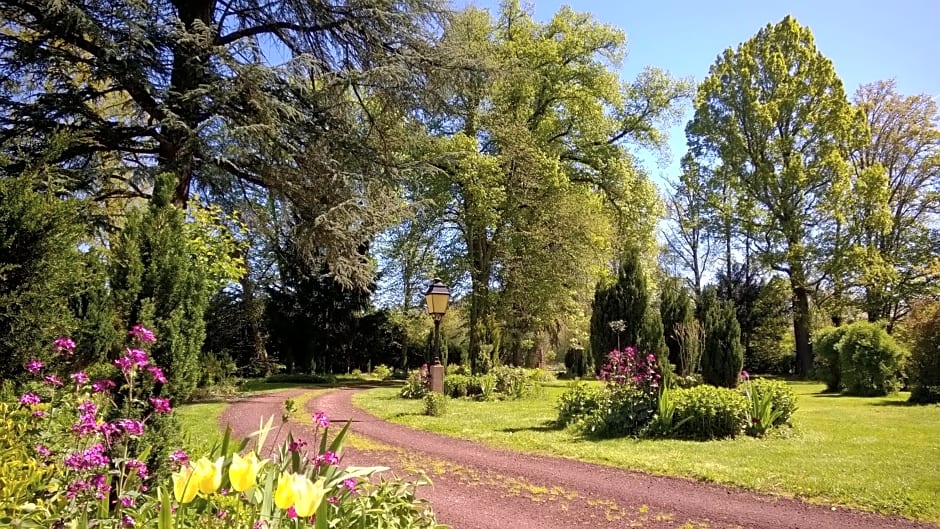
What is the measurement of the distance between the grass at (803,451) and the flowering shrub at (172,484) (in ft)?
12.7

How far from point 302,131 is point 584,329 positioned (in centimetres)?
1648

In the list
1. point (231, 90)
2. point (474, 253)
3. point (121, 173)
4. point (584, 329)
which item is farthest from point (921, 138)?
point (121, 173)

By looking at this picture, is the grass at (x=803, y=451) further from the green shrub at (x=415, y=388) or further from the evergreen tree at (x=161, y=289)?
the evergreen tree at (x=161, y=289)

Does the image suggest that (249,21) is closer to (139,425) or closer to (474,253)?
(474,253)

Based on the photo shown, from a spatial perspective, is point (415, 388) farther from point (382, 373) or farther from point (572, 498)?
point (572, 498)

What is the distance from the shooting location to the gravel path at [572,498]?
412cm

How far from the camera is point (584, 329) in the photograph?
23844 mm

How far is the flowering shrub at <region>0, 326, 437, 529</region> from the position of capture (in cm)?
136

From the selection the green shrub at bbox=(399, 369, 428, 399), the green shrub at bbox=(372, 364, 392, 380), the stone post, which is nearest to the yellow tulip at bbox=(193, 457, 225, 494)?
the stone post

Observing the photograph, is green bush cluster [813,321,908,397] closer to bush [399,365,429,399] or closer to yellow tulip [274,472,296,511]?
bush [399,365,429,399]

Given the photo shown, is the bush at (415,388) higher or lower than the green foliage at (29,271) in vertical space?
lower

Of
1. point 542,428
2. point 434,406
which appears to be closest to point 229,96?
point 434,406

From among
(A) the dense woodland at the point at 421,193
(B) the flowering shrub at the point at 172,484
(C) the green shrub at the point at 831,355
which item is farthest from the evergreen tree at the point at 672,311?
(B) the flowering shrub at the point at 172,484

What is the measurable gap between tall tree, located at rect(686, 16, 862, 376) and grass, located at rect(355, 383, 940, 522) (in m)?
13.2
